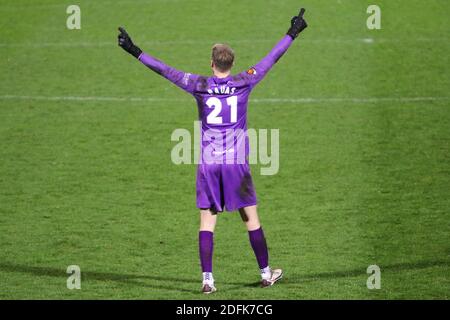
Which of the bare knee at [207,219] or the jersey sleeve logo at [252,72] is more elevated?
the jersey sleeve logo at [252,72]

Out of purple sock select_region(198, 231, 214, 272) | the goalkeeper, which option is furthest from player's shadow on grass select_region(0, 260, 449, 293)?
the goalkeeper

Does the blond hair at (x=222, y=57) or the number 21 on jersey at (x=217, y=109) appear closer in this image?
the blond hair at (x=222, y=57)

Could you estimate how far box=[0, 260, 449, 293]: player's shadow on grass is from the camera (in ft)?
30.6

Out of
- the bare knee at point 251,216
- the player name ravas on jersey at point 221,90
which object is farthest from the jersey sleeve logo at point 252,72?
the bare knee at point 251,216

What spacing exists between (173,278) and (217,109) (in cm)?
182

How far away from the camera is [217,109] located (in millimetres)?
8758

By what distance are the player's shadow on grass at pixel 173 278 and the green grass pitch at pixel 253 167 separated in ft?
0.10

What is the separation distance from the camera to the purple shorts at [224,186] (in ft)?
29.0

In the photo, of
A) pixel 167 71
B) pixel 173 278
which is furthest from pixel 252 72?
pixel 173 278

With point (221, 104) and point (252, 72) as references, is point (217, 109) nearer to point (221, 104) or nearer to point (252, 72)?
point (221, 104)

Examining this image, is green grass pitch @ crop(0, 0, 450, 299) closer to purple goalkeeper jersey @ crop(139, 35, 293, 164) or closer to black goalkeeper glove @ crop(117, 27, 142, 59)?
purple goalkeeper jersey @ crop(139, 35, 293, 164)

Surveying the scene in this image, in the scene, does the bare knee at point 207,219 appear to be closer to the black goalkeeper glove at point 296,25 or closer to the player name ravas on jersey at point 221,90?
the player name ravas on jersey at point 221,90

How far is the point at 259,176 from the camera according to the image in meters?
13.8

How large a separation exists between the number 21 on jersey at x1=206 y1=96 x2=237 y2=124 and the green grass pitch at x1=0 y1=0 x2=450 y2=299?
60.6 inches
